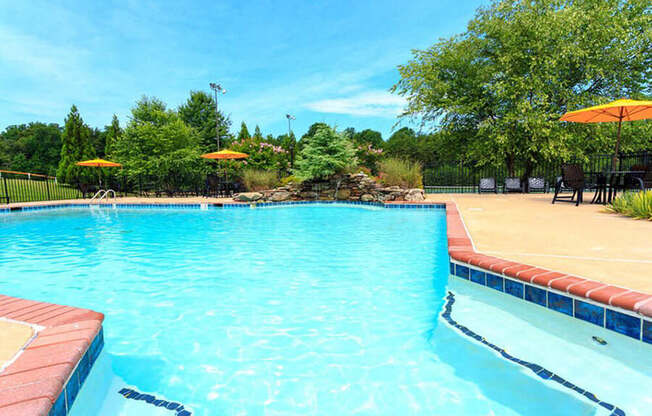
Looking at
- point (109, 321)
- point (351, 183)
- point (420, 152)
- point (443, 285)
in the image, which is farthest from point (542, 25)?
point (420, 152)

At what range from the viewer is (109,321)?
9.57ft

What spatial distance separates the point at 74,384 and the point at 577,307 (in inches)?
114

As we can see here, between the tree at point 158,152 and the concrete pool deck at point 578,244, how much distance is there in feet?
52.2

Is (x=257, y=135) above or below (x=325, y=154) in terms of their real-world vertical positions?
above

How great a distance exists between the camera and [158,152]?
18.1 metres

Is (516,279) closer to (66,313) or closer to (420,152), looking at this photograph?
(66,313)

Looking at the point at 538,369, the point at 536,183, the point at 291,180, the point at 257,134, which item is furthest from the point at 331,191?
the point at 257,134

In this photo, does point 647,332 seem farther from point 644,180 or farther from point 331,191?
point 331,191

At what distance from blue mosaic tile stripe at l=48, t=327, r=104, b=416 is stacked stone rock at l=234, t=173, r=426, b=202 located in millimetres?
11184

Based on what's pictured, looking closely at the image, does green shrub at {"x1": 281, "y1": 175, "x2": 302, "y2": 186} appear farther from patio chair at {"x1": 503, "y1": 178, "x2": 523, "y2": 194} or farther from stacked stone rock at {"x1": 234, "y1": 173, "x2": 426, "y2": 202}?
patio chair at {"x1": 503, "y1": 178, "x2": 523, "y2": 194}

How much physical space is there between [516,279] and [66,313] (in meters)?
3.12

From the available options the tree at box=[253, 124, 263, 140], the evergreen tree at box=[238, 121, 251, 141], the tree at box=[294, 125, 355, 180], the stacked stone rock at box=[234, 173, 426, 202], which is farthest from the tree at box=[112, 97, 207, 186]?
the evergreen tree at box=[238, 121, 251, 141]

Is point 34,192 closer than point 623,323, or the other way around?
point 623,323

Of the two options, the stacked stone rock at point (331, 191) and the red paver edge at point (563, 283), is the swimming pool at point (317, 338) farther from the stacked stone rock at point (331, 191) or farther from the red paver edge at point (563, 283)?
the stacked stone rock at point (331, 191)
